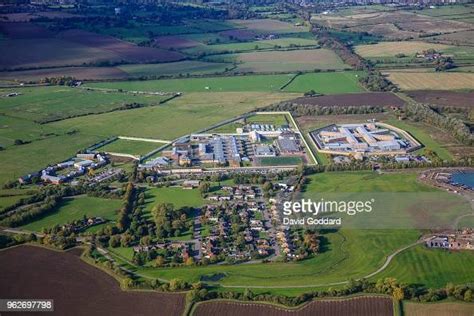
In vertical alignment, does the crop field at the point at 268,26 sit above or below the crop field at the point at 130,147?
above

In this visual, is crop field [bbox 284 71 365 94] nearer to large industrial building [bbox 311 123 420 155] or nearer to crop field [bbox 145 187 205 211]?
large industrial building [bbox 311 123 420 155]

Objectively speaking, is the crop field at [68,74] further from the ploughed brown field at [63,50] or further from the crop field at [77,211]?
the crop field at [77,211]

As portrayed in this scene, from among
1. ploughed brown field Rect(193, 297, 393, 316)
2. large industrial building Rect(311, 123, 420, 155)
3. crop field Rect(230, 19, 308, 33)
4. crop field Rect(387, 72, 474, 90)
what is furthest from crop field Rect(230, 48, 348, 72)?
ploughed brown field Rect(193, 297, 393, 316)

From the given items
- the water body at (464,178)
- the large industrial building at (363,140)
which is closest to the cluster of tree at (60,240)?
the large industrial building at (363,140)

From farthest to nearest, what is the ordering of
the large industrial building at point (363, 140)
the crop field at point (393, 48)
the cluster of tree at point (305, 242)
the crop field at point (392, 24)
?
the crop field at point (392, 24), the crop field at point (393, 48), the large industrial building at point (363, 140), the cluster of tree at point (305, 242)

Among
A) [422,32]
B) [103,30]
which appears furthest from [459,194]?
[103,30]

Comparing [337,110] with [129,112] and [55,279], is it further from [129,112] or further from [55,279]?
[55,279]
